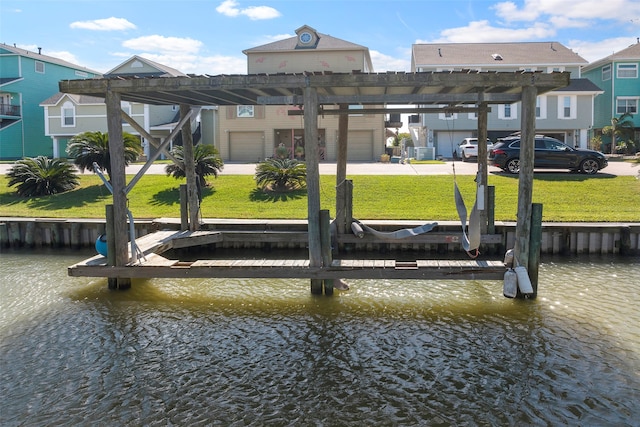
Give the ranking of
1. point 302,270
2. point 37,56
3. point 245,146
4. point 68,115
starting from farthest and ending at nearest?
point 37,56 → point 68,115 → point 245,146 → point 302,270

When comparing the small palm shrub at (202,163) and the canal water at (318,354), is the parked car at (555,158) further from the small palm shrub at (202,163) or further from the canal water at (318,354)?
the canal water at (318,354)

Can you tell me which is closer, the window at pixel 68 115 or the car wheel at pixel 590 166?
the car wheel at pixel 590 166

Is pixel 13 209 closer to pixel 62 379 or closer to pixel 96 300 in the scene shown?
pixel 96 300

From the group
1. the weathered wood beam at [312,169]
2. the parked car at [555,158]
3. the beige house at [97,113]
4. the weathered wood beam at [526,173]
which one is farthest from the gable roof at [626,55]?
the weathered wood beam at [312,169]

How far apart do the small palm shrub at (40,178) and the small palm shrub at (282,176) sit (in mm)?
7021

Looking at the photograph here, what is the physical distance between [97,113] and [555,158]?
3191cm

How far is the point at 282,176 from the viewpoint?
19344 millimetres

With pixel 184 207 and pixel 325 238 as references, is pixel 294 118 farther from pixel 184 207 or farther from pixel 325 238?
pixel 325 238

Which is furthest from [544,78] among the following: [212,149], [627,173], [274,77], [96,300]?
[627,173]

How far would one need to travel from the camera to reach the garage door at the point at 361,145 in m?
38.6

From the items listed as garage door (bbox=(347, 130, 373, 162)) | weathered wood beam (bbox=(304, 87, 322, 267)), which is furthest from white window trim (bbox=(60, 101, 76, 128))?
weathered wood beam (bbox=(304, 87, 322, 267))

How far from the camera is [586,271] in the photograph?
1205 centimetres

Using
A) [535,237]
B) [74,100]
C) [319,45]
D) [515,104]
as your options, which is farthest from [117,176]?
[74,100]

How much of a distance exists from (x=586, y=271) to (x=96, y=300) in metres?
9.49
